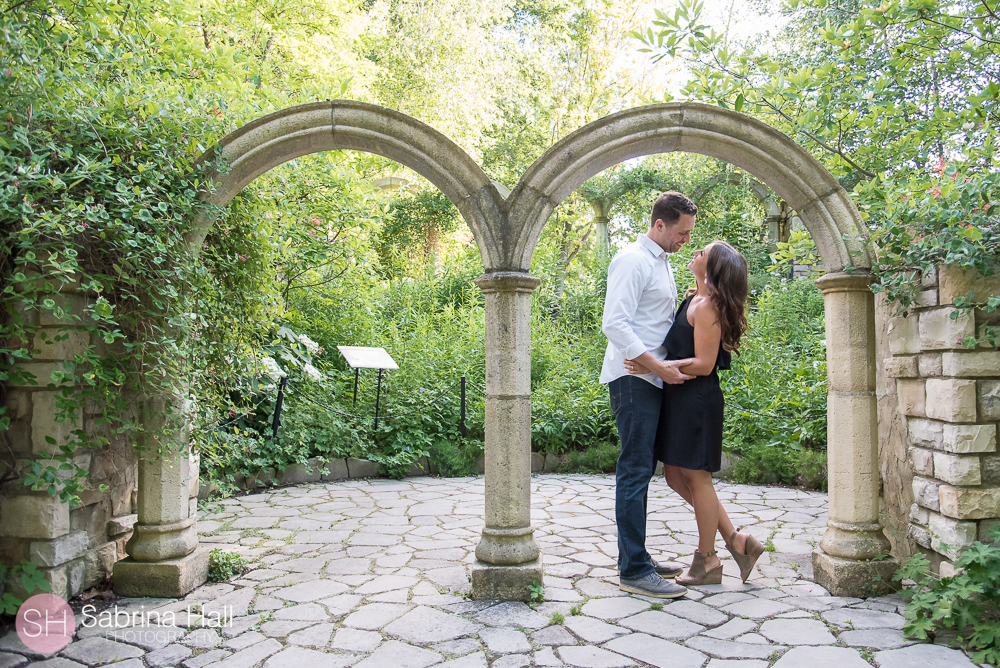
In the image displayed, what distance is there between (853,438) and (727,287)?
3.49 feet

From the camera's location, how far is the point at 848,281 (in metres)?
3.45

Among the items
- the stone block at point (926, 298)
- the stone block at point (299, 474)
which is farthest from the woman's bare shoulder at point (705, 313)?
the stone block at point (299, 474)

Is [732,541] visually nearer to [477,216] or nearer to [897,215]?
[897,215]

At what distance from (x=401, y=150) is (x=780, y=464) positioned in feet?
15.3

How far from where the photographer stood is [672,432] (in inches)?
134

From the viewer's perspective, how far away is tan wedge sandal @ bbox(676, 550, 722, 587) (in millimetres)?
3494

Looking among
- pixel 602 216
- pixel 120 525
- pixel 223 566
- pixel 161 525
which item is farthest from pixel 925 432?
pixel 602 216

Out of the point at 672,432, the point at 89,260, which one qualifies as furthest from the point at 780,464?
the point at 89,260

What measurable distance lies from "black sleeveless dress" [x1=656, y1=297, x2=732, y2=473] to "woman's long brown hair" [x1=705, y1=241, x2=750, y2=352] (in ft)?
0.52

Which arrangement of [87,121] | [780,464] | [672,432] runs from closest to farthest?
[87,121], [672,432], [780,464]

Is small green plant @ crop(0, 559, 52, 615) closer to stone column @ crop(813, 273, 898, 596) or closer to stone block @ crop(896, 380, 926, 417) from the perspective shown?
stone column @ crop(813, 273, 898, 596)

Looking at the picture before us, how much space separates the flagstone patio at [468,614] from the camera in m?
2.69

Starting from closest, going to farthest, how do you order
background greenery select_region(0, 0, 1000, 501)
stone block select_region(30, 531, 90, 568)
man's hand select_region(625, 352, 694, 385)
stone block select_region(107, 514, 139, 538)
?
background greenery select_region(0, 0, 1000, 501) → stone block select_region(30, 531, 90, 568) → man's hand select_region(625, 352, 694, 385) → stone block select_region(107, 514, 139, 538)

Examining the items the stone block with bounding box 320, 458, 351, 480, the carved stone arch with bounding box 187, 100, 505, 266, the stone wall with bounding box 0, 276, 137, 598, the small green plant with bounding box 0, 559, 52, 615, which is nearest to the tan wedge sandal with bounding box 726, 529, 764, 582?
the carved stone arch with bounding box 187, 100, 505, 266
